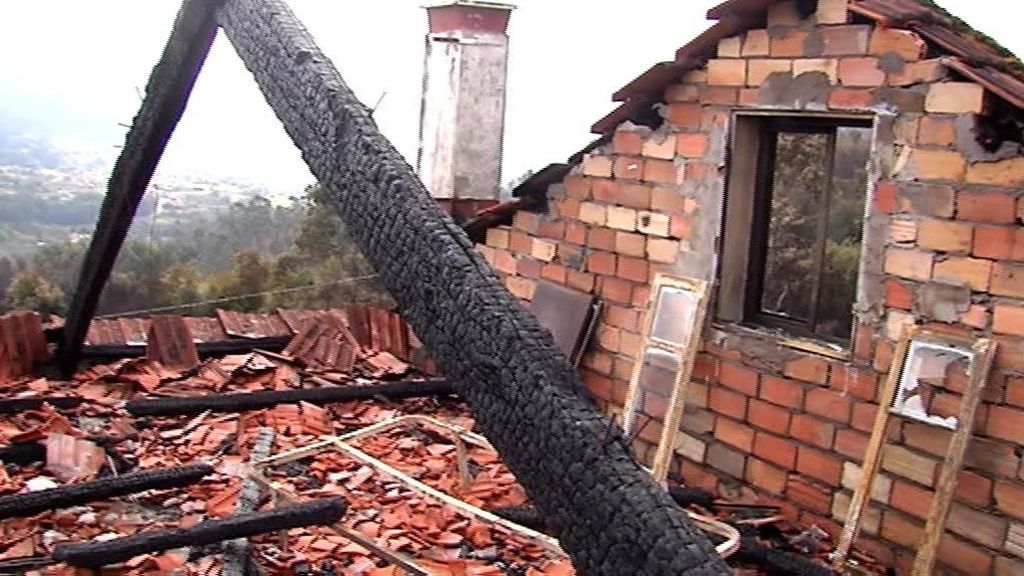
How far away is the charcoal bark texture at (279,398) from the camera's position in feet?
20.4

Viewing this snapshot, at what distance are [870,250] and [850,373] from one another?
64 cm

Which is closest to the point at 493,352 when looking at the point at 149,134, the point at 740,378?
the point at 149,134

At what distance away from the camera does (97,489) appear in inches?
180

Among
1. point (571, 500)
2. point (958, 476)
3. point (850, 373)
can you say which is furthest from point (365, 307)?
point (571, 500)

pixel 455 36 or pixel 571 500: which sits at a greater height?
pixel 455 36

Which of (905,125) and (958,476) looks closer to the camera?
(958,476)

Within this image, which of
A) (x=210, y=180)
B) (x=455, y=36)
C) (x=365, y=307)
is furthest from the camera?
(x=210, y=180)

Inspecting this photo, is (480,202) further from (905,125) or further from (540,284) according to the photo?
(905,125)

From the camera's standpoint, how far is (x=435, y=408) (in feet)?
22.8

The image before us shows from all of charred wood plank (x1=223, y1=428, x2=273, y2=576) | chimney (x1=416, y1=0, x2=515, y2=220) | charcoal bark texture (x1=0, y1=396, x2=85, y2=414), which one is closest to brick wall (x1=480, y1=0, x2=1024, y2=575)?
charred wood plank (x1=223, y1=428, x2=273, y2=576)

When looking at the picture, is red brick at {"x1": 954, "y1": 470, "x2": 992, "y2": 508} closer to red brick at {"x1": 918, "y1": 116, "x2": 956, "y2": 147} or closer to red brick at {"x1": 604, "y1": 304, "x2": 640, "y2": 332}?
red brick at {"x1": 918, "y1": 116, "x2": 956, "y2": 147}

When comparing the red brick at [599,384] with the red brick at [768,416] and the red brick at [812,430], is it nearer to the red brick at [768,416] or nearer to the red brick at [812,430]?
the red brick at [768,416]

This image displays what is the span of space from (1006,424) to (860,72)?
1820mm

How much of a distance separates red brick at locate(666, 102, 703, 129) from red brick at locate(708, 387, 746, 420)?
62.0 inches
